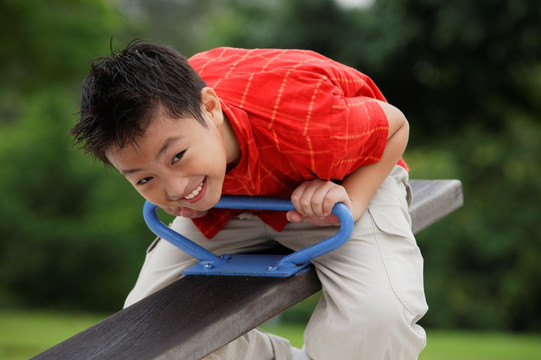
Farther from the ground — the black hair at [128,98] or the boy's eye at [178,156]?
the black hair at [128,98]

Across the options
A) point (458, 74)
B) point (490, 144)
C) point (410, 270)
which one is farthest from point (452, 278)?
point (410, 270)

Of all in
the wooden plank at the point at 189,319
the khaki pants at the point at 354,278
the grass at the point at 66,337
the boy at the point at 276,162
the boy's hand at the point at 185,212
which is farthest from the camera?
the grass at the point at 66,337

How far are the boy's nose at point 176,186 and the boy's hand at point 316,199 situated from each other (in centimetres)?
29

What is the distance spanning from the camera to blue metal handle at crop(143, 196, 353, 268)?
170 cm

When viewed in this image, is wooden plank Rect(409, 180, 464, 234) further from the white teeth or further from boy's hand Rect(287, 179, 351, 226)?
the white teeth

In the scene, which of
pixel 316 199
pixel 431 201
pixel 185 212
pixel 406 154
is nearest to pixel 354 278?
pixel 316 199

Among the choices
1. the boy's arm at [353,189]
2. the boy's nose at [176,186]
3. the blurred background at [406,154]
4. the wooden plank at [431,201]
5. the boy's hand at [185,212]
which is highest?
the boy's nose at [176,186]

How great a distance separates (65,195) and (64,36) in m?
3.00

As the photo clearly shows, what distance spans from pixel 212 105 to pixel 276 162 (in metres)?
0.22

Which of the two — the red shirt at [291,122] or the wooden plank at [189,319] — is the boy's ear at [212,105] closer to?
the red shirt at [291,122]

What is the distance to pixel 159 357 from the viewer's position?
142 cm

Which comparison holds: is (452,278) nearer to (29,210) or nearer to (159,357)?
(29,210)

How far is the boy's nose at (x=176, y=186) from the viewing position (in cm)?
160

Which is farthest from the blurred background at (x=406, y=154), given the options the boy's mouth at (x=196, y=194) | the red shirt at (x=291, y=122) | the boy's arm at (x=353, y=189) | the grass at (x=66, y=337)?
the boy's mouth at (x=196, y=194)
